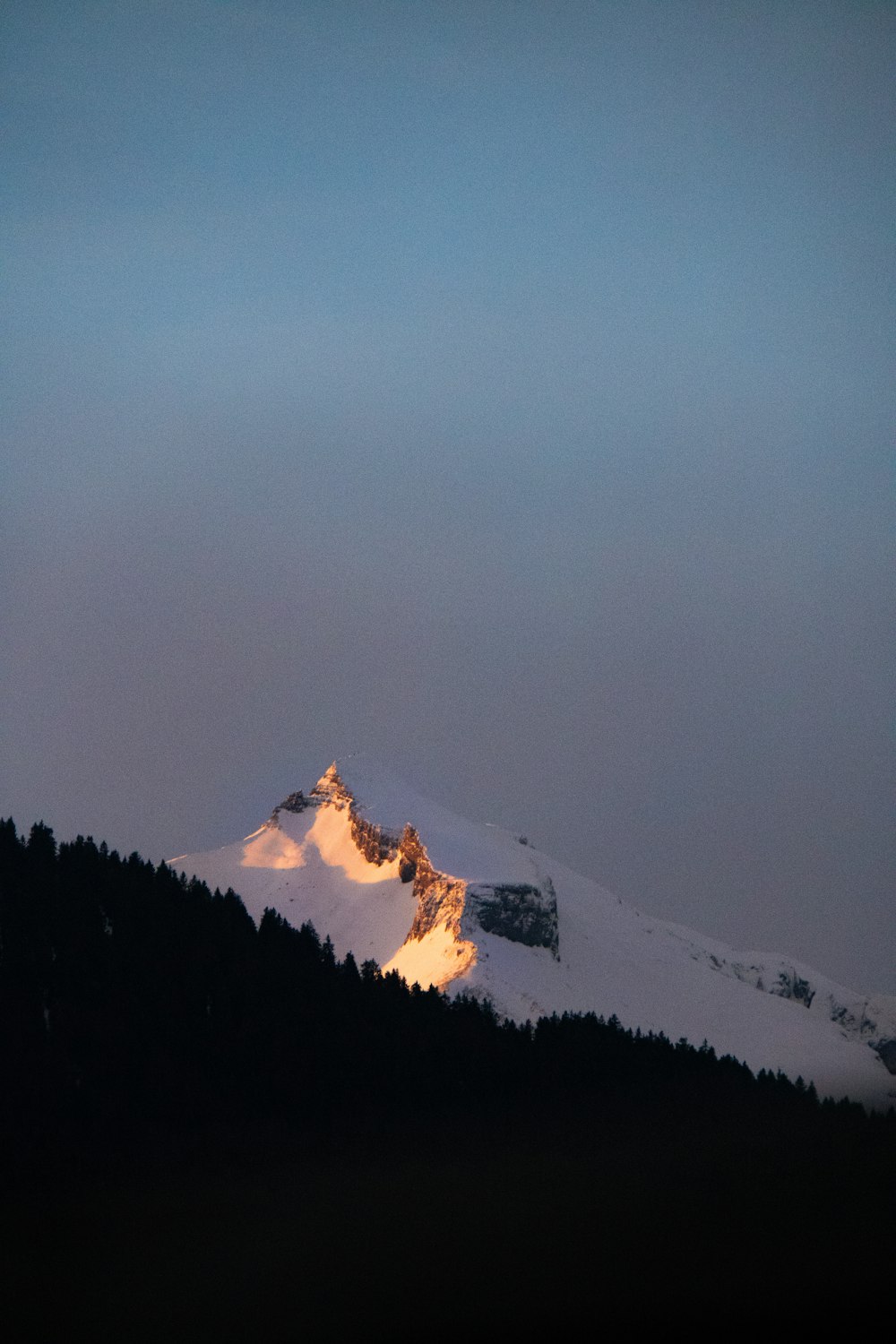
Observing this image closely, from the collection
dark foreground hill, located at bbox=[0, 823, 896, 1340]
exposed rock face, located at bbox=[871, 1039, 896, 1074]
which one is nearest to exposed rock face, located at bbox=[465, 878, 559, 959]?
exposed rock face, located at bbox=[871, 1039, 896, 1074]

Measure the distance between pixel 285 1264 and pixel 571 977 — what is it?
104370 mm

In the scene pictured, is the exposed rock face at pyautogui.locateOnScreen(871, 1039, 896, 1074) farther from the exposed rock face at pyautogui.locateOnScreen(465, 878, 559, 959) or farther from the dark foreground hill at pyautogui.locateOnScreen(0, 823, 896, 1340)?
the dark foreground hill at pyautogui.locateOnScreen(0, 823, 896, 1340)

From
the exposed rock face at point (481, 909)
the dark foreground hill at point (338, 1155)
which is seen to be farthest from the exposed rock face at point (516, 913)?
the dark foreground hill at point (338, 1155)

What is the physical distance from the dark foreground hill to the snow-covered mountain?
1914 inches

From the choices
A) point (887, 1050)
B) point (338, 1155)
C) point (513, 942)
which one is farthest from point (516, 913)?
→ point (338, 1155)

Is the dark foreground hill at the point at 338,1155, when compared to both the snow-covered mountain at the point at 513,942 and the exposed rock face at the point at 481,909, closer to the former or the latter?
the snow-covered mountain at the point at 513,942

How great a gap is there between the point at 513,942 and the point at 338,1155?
295 ft

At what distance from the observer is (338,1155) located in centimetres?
7938

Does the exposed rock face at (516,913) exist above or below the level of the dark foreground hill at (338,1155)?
above

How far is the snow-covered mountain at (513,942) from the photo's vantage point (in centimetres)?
16050

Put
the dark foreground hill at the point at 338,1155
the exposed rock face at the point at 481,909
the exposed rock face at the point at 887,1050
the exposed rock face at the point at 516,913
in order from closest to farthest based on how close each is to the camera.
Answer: the dark foreground hill at the point at 338,1155 < the exposed rock face at the point at 481,909 < the exposed rock face at the point at 516,913 < the exposed rock face at the point at 887,1050

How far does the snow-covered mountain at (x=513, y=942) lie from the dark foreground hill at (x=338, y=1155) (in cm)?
4862

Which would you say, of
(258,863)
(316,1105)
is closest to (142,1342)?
(316,1105)

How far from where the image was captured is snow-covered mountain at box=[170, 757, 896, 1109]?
527 ft
